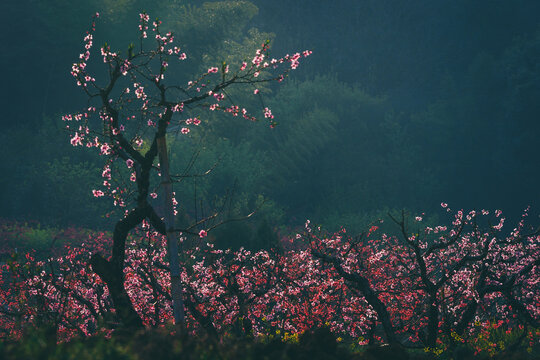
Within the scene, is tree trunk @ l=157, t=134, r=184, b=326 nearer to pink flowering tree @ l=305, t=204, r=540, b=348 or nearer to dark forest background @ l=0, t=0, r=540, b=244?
pink flowering tree @ l=305, t=204, r=540, b=348

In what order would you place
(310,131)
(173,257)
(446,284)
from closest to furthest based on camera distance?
(173,257) → (446,284) → (310,131)

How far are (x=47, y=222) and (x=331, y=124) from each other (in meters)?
19.5

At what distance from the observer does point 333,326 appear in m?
12.7

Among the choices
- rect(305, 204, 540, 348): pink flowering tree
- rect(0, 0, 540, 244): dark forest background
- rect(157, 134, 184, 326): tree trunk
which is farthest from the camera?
rect(0, 0, 540, 244): dark forest background

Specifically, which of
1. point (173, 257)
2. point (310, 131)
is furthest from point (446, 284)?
point (310, 131)

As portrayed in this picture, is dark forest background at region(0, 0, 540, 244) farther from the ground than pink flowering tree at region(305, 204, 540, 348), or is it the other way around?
dark forest background at region(0, 0, 540, 244)

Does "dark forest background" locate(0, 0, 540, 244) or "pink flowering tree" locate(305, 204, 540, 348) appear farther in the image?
"dark forest background" locate(0, 0, 540, 244)

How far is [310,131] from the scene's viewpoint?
3472cm

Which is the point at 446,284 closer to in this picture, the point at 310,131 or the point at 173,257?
the point at 173,257

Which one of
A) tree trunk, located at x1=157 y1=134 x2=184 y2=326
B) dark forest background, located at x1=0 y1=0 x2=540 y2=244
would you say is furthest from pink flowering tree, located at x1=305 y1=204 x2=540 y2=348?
dark forest background, located at x1=0 y1=0 x2=540 y2=244

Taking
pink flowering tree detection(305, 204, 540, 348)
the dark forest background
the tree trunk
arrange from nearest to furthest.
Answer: the tree trunk < pink flowering tree detection(305, 204, 540, 348) < the dark forest background

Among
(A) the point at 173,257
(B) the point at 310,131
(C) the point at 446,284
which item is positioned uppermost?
(B) the point at 310,131

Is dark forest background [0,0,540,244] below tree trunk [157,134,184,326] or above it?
above

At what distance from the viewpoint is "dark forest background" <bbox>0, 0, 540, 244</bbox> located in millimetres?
31500
